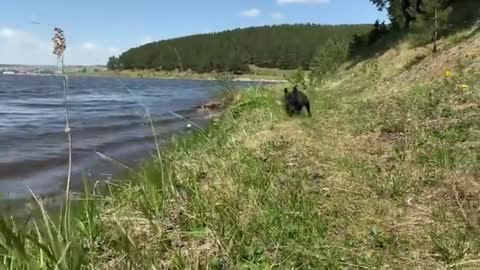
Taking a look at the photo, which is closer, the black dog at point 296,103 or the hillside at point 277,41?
the black dog at point 296,103

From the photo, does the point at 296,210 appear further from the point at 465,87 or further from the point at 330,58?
the point at 330,58

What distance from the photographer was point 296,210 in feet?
14.6

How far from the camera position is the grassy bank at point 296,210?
11.5ft

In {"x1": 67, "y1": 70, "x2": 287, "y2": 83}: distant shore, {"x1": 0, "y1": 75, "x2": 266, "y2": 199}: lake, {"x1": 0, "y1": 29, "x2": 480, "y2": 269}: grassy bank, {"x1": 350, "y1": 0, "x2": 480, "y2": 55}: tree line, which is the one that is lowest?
{"x1": 0, "y1": 75, "x2": 266, "y2": 199}: lake

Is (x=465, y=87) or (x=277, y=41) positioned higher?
(x=277, y=41)

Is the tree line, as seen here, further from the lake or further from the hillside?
the hillside

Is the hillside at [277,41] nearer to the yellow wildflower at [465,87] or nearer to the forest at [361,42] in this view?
the forest at [361,42]

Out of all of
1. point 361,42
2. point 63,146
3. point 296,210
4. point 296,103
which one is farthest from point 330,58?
point 296,210

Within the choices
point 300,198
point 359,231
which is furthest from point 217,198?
point 359,231

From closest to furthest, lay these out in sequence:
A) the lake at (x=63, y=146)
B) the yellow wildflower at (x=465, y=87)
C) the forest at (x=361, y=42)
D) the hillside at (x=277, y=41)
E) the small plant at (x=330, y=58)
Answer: the lake at (x=63, y=146), the yellow wildflower at (x=465, y=87), the forest at (x=361, y=42), the small plant at (x=330, y=58), the hillside at (x=277, y=41)

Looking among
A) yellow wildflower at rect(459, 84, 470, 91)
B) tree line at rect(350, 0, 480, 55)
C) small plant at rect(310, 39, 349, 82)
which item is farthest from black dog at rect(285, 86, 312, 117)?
small plant at rect(310, 39, 349, 82)

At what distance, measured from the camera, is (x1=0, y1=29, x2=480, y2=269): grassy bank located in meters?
3.50

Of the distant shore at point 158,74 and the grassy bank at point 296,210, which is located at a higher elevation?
the distant shore at point 158,74

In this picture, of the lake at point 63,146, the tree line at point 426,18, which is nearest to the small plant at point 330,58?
the tree line at point 426,18
